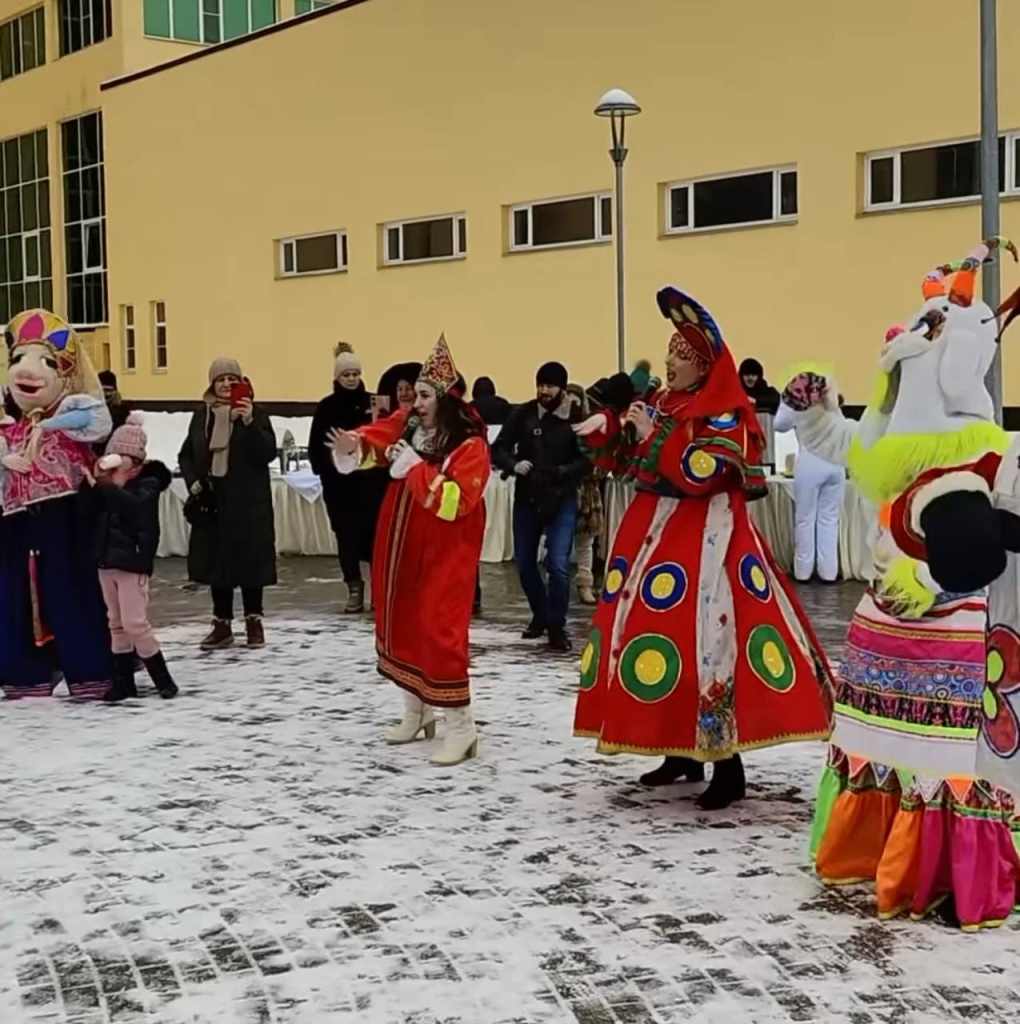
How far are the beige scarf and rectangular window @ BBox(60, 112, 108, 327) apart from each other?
1879 centimetres

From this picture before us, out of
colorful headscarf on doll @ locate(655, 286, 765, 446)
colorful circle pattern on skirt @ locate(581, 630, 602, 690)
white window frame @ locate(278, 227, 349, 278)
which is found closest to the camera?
colorful headscarf on doll @ locate(655, 286, 765, 446)


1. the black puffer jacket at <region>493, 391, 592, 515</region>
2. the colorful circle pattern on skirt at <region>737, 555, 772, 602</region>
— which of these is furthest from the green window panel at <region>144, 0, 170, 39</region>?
the colorful circle pattern on skirt at <region>737, 555, 772, 602</region>

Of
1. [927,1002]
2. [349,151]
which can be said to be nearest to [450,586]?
[927,1002]

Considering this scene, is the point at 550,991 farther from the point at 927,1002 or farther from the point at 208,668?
the point at 208,668

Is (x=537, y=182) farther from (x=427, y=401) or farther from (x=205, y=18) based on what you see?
(x=205, y=18)

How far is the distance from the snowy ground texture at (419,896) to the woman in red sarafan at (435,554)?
32 centimetres

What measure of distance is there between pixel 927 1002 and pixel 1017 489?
48.8 inches

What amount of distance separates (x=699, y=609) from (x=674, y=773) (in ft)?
2.78

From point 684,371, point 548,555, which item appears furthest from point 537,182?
point 684,371

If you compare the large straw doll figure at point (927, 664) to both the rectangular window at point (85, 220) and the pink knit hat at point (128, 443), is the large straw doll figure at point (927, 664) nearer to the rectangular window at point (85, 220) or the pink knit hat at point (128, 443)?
the pink knit hat at point (128, 443)

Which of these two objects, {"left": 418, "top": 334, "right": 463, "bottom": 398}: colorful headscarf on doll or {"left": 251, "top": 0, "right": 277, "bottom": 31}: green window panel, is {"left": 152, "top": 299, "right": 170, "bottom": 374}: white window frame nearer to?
{"left": 251, "top": 0, "right": 277, "bottom": 31}: green window panel

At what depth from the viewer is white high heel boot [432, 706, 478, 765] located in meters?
5.70

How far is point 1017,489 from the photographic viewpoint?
3.29 m

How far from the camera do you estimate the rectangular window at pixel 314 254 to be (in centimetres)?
1959
